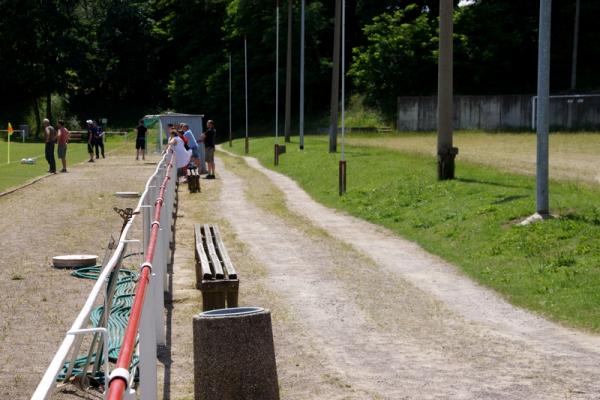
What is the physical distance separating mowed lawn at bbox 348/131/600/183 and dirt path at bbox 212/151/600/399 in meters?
10.2

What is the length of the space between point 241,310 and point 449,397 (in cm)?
168

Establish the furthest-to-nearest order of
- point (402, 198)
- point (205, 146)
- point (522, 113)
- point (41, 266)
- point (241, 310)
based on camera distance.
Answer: point (522, 113) → point (205, 146) → point (402, 198) → point (41, 266) → point (241, 310)

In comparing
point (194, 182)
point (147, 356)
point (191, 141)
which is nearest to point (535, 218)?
point (147, 356)

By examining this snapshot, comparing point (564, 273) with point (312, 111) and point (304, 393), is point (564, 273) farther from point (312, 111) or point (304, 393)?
point (312, 111)

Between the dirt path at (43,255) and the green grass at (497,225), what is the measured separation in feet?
16.7

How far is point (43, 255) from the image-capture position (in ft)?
51.1

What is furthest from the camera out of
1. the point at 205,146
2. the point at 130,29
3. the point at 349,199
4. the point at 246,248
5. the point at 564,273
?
the point at 130,29

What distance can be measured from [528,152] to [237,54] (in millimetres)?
52885

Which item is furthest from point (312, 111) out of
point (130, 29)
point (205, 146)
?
point (205, 146)

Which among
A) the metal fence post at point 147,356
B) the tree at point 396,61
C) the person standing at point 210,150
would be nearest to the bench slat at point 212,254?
the metal fence post at point 147,356

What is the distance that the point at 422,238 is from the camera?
18.0 metres

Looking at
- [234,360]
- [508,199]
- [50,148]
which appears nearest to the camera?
[234,360]

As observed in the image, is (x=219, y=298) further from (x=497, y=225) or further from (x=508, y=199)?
(x=508, y=199)

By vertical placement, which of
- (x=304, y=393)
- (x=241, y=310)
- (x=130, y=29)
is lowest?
(x=304, y=393)
